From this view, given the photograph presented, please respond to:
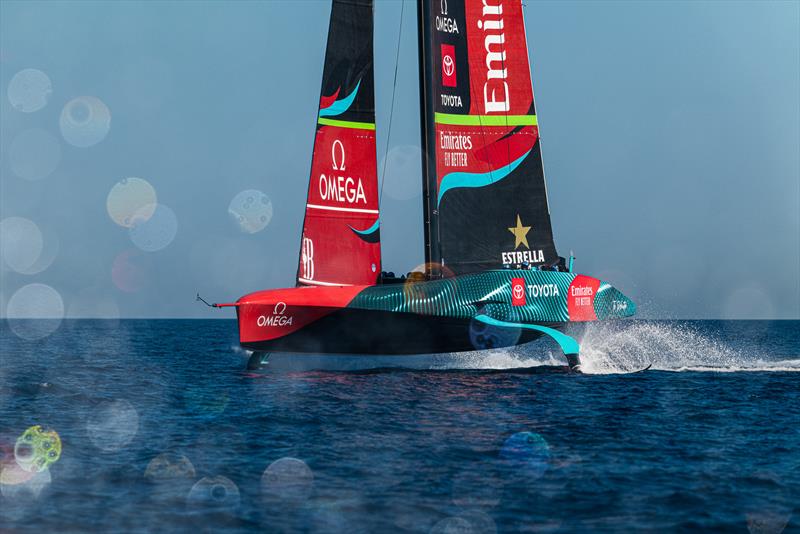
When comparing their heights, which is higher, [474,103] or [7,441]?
[474,103]

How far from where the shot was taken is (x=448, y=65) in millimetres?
24984

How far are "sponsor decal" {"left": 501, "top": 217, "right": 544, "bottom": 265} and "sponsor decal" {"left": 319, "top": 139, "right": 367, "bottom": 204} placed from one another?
14.2ft

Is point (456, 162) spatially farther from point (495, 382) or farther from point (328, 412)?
point (328, 412)

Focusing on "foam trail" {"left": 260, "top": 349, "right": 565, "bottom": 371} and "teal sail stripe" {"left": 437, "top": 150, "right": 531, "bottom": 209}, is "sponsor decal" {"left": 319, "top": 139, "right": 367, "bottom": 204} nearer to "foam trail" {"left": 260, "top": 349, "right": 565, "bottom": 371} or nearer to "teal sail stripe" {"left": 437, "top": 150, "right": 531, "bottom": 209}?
"teal sail stripe" {"left": 437, "top": 150, "right": 531, "bottom": 209}

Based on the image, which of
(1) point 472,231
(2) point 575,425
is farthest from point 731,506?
(1) point 472,231

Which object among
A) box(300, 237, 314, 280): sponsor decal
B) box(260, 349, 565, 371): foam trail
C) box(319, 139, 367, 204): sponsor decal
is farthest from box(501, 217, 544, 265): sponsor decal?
box(300, 237, 314, 280): sponsor decal

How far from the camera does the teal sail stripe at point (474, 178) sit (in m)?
24.5

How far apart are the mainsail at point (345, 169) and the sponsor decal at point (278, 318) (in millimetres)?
1402

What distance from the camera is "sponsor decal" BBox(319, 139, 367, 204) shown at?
23531 millimetres

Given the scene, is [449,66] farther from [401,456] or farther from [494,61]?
[401,456]

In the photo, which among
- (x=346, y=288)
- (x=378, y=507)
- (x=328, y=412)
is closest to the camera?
(x=378, y=507)

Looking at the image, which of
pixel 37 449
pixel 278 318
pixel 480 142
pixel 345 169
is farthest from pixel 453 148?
pixel 37 449

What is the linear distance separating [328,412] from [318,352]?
235 inches

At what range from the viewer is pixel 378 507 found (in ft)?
32.4
